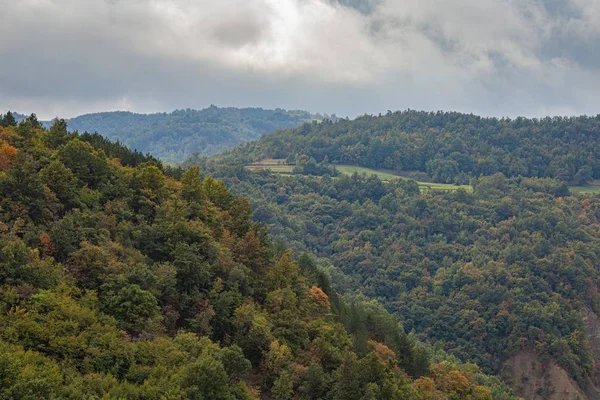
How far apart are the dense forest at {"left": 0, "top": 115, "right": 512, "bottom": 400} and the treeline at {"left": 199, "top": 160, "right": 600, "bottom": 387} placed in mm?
50265

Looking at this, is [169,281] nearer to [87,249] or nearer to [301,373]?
[87,249]

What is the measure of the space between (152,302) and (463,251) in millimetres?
106605

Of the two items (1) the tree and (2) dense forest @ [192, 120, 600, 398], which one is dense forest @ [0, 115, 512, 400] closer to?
(1) the tree

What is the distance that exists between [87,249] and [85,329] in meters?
7.44

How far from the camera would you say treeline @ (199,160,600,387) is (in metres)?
106

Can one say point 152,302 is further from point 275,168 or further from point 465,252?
point 275,168

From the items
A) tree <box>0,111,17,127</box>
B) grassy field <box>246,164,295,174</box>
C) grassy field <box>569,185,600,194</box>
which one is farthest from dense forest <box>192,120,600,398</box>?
tree <box>0,111,17,127</box>

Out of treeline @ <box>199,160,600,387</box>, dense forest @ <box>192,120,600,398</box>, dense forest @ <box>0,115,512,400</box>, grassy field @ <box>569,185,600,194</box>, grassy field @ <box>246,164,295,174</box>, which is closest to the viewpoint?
dense forest @ <box>0,115,512,400</box>

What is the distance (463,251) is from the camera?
136250 millimetres

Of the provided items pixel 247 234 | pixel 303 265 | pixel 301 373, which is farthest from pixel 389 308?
pixel 301 373

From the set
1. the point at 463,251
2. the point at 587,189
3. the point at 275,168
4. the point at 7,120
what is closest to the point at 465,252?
the point at 463,251

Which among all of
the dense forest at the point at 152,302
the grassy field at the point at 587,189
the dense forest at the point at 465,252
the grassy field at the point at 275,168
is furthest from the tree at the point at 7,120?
the grassy field at the point at 587,189

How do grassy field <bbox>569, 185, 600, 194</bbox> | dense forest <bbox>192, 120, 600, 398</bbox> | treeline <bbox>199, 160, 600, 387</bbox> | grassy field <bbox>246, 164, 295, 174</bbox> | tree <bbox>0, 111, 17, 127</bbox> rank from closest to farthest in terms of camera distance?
tree <bbox>0, 111, 17, 127</bbox> → dense forest <bbox>192, 120, 600, 398</bbox> → treeline <bbox>199, 160, 600, 387</bbox> → grassy field <bbox>569, 185, 600, 194</bbox> → grassy field <bbox>246, 164, 295, 174</bbox>

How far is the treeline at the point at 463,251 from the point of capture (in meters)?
106
